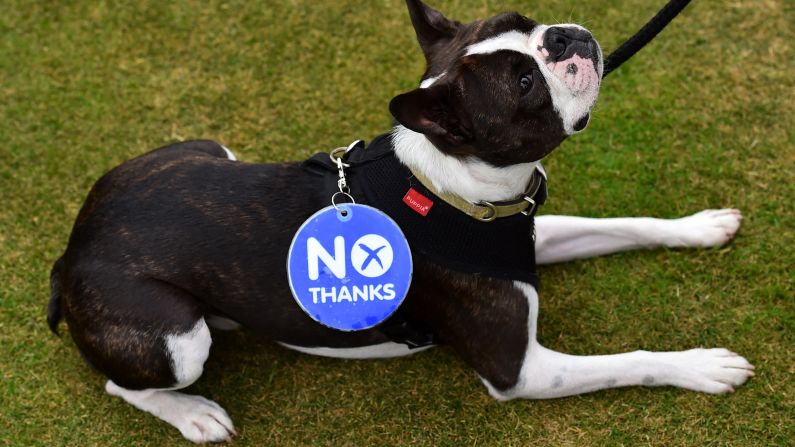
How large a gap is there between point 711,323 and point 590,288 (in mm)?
669

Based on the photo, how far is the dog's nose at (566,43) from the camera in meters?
3.45

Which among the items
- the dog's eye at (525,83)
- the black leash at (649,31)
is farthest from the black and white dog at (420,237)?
the black leash at (649,31)

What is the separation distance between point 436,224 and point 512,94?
69 centimetres

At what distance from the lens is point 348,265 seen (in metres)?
3.68

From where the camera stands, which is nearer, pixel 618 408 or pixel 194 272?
pixel 194 272

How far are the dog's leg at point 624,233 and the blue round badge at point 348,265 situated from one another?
49.2 inches

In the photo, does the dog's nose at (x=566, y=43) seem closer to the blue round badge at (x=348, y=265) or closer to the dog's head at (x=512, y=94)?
the dog's head at (x=512, y=94)

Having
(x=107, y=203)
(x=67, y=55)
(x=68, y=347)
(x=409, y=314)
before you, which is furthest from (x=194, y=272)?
(x=67, y=55)

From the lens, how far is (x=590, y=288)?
4.67m

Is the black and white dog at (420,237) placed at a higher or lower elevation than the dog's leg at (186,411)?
higher

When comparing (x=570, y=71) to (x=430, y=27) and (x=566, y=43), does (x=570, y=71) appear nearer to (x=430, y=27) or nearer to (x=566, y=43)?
(x=566, y=43)

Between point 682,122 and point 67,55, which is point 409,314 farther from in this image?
point 67,55

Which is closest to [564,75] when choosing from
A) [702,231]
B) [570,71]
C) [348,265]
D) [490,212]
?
[570,71]

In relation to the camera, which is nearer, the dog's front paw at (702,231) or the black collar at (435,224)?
Answer: the black collar at (435,224)
